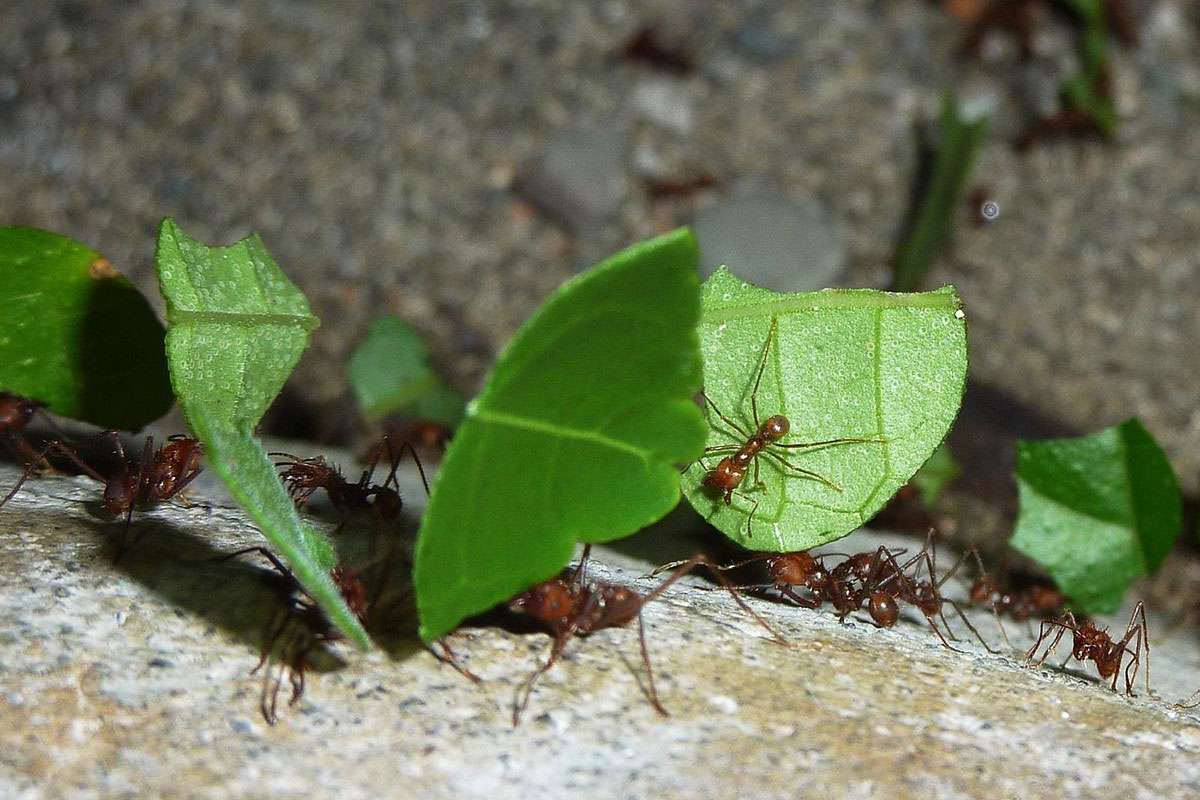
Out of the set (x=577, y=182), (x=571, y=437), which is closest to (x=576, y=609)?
(x=571, y=437)

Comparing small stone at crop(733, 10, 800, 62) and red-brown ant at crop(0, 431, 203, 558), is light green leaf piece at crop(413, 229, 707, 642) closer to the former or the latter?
red-brown ant at crop(0, 431, 203, 558)

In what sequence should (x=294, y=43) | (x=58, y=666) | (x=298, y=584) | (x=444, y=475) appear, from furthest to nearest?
(x=294, y=43) < (x=298, y=584) < (x=58, y=666) < (x=444, y=475)

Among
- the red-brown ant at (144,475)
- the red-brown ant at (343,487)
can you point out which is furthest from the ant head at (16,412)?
Result: the red-brown ant at (343,487)

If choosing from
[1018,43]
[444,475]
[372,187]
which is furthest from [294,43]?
[444,475]

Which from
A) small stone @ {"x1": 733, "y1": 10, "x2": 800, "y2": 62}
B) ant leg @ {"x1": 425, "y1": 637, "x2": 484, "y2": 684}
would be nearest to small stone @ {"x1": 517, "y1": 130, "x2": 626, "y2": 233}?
small stone @ {"x1": 733, "y1": 10, "x2": 800, "y2": 62}

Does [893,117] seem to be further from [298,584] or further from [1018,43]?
[298,584]

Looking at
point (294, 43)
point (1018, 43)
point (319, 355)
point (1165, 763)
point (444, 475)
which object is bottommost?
point (319, 355)

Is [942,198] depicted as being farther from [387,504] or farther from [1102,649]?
[387,504]
